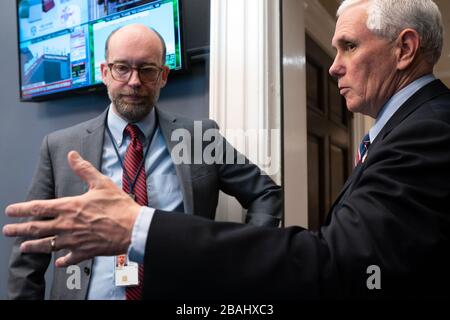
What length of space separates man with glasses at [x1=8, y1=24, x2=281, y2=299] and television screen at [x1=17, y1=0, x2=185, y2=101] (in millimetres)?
95

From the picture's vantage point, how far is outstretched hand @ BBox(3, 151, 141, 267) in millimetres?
577

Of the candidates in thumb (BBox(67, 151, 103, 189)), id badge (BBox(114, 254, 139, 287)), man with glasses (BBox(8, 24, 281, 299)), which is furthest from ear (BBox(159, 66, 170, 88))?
thumb (BBox(67, 151, 103, 189))

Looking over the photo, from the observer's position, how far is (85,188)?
1.32 metres

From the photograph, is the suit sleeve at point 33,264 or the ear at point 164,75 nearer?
the suit sleeve at point 33,264

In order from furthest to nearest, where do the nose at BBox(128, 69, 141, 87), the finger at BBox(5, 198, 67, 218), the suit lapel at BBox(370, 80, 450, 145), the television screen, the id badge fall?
the television screen < the nose at BBox(128, 69, 141, 87) < the id badge < the suit lapel at BBox(370, 80, 450, 145) < the finger at BBox(5, 198, 67, 218)

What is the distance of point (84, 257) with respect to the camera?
59 centimetres

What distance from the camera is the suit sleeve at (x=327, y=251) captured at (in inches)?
23.6

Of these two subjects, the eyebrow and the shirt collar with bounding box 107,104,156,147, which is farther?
the shirt collar with bounding box 107,104,156,147

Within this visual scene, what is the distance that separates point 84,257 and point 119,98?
0.85 m

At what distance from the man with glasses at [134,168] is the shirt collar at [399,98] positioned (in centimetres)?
49

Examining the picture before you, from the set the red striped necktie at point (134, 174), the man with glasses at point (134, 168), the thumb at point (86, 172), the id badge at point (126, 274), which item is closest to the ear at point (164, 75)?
the man with glasses at point (134, 168)

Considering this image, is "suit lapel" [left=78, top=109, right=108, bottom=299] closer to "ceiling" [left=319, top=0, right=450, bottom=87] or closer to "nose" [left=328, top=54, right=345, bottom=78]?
"nose" [left=328, top=54, right=345, bottom=78]

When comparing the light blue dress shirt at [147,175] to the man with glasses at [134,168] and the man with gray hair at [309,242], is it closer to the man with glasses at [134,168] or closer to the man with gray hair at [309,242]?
the man with glasses at [134,168]
